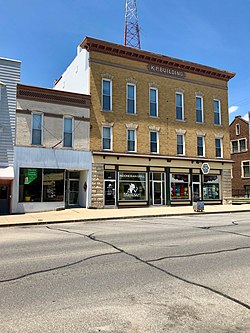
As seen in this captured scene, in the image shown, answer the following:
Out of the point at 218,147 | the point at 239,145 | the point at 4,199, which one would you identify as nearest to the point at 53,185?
the point at 4,199

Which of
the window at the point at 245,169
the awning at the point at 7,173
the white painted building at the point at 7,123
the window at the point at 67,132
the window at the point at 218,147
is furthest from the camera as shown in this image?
the window at the point at 245,169

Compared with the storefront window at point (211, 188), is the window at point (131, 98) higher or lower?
higher

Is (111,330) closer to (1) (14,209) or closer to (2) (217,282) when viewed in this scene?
(2) (217,282)

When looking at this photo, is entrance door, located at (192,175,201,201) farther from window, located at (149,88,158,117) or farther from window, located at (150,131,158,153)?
window, located at (149,88,158,117)

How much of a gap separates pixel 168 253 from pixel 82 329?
436cm

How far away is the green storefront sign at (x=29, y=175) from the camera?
20359 millimetres

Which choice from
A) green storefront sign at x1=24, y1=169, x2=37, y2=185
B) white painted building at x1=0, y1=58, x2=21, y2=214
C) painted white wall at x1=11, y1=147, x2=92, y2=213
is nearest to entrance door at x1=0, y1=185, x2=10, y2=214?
white painted building at x1=0, y1=58, x2=21, y2=214

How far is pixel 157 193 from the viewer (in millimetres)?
25406

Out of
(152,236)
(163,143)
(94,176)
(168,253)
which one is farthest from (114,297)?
(163,143)

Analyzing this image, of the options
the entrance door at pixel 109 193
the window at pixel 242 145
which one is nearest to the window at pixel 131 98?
the entrance door at pixel 109 193

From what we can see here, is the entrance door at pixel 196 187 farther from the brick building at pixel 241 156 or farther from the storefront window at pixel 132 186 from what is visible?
the brick building at pixel 241 156

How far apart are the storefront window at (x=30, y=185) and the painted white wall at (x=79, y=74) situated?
757cm

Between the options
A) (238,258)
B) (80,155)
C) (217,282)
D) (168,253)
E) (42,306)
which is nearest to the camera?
(42,306)

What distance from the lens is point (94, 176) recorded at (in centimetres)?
2272
